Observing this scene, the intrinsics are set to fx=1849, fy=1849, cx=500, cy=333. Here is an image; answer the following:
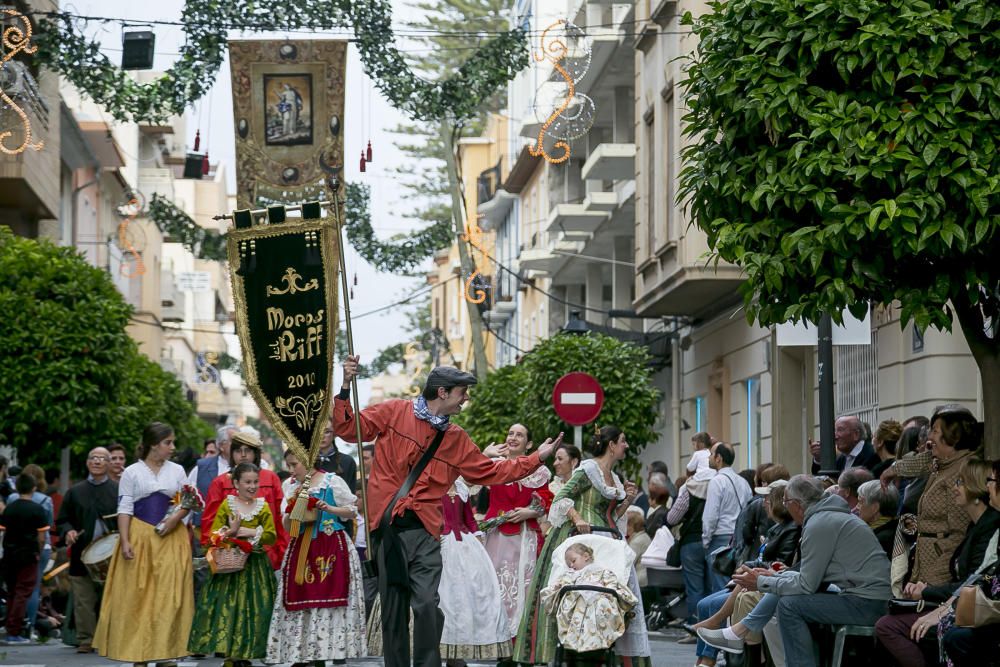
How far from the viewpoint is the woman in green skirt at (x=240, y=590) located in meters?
14.0

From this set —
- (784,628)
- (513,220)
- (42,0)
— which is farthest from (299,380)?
(513,220)

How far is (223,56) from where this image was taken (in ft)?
78.9

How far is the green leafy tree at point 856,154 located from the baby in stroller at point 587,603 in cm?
308

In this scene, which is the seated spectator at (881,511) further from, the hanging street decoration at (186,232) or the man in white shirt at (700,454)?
the hanging street decoration at (186,232)

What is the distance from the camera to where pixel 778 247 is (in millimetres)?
10031

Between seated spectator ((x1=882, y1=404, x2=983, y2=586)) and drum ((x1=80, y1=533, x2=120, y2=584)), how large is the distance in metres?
7.36

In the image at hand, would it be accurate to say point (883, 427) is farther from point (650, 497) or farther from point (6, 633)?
point (6, 633)

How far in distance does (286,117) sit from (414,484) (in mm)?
15746

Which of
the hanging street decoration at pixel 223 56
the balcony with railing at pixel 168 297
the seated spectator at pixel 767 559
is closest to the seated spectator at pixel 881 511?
the seated spectator at pixel 767 559

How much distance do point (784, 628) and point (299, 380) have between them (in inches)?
149

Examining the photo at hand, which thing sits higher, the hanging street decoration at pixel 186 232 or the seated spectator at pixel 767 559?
the hanging street decoration at pixel 186 232

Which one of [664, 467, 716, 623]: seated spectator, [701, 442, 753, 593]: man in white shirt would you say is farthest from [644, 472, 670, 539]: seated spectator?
[701, 442, 753, 593]: man in white shirt

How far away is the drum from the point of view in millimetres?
15672

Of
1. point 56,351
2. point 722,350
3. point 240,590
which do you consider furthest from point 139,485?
point 722,350
